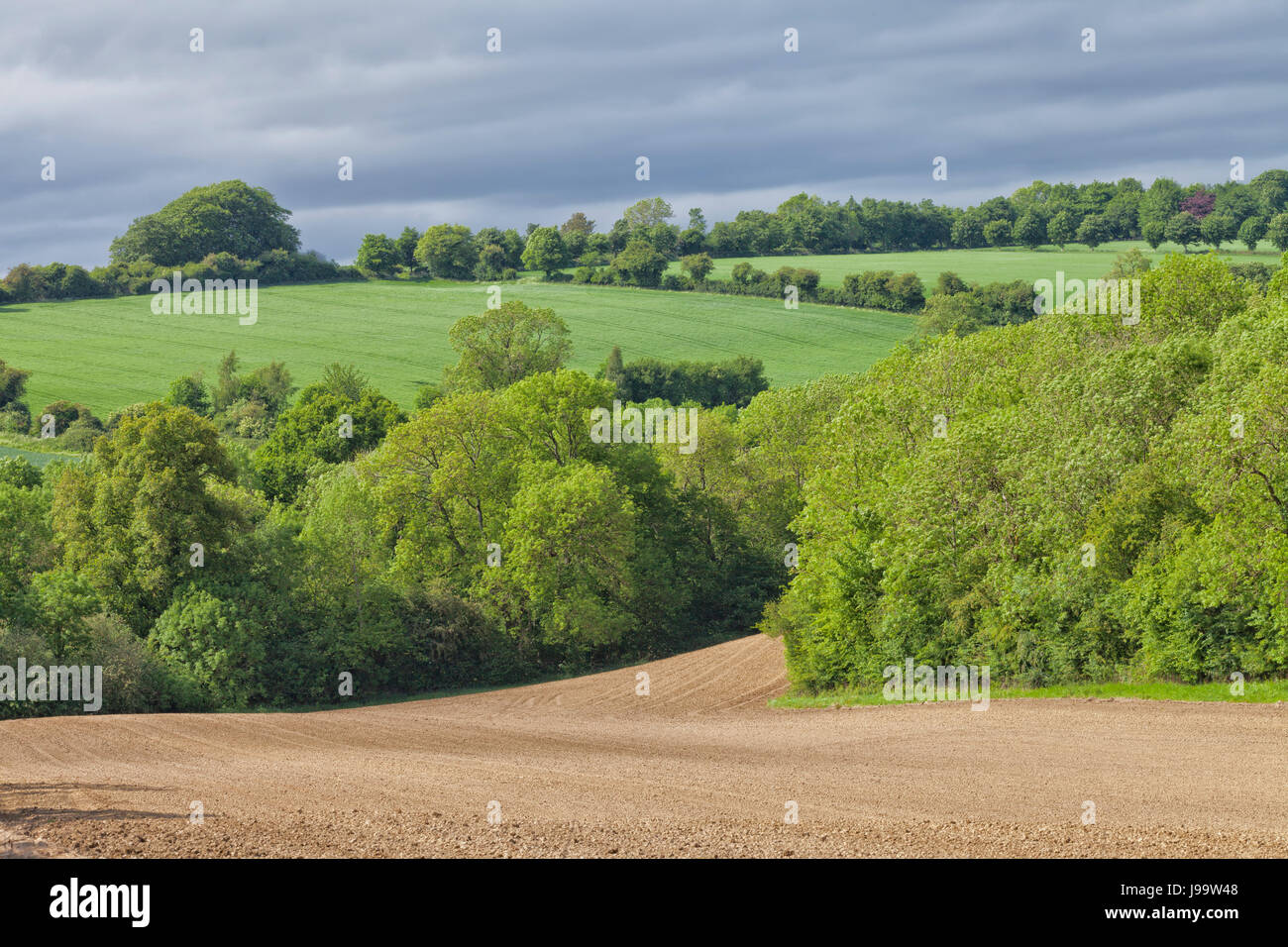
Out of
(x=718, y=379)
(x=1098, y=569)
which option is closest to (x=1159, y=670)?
(x=1098, y=569)

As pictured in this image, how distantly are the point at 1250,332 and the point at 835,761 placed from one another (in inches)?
723

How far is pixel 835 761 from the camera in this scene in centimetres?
2811

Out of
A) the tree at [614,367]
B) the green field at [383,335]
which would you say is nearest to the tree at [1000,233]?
the green field at [383,335]

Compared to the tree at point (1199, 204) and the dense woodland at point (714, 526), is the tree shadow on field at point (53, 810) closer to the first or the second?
the dense woodland at point (714, 526)

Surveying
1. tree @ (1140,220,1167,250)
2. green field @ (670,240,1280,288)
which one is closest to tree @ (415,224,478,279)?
green field @ (670,240,1280,288)

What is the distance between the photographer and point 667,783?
79.1 feet

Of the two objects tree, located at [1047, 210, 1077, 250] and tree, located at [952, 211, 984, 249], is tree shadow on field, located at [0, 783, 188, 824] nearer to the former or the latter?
tree, located at [1047, 210, 1077, 250]

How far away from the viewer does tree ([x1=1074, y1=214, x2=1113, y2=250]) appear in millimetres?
156125

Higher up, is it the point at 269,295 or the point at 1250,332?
the point at 269,295

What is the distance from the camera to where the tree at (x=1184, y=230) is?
14175cm

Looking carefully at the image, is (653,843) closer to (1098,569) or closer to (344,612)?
(1098,569)

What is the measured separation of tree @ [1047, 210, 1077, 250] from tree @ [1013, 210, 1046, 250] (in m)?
2.79

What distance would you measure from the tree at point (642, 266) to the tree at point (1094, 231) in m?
58.5

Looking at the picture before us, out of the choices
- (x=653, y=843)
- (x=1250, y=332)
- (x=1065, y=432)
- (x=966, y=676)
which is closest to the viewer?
(x=653, y=843)
